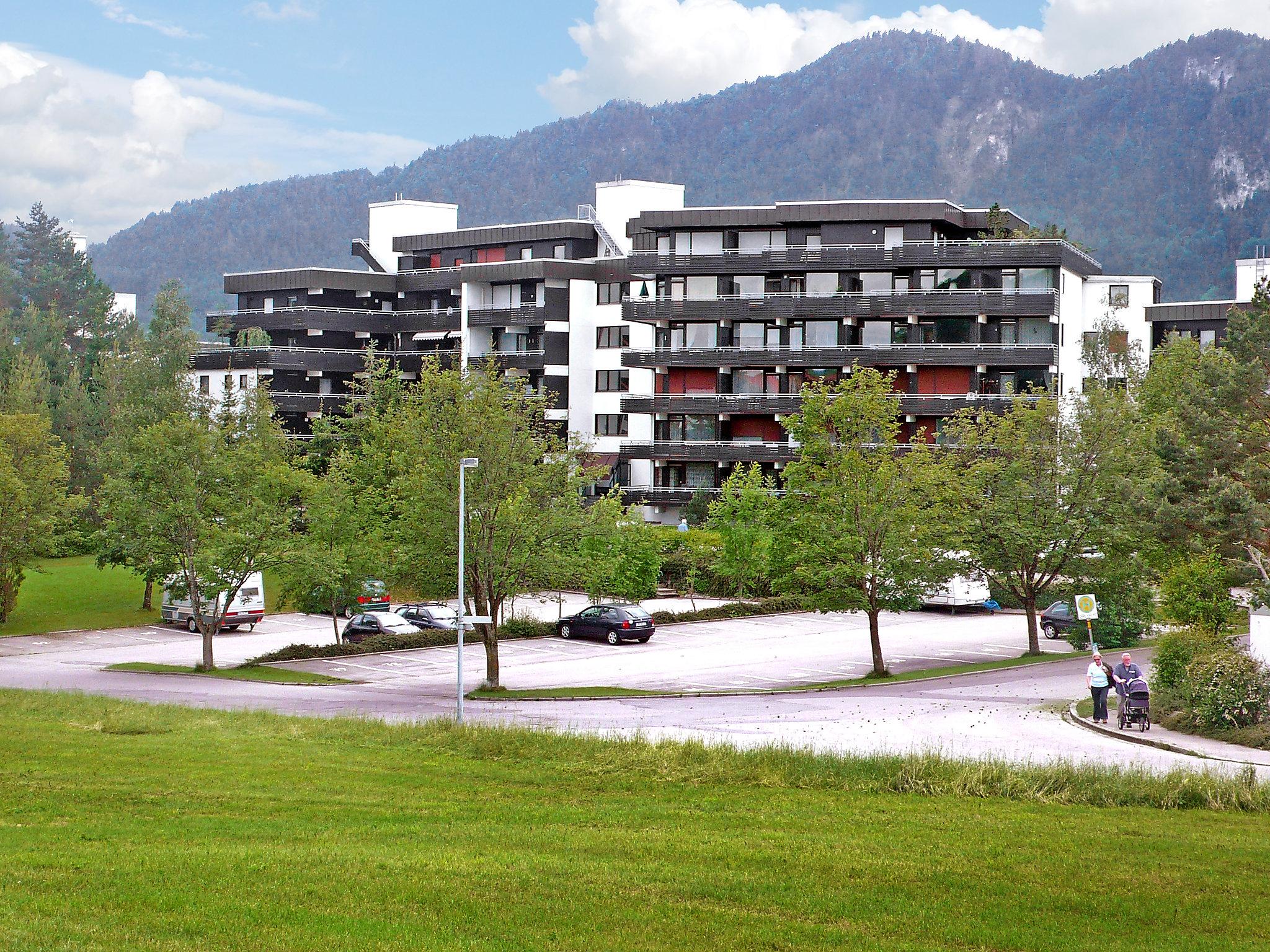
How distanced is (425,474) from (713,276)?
40.1 metres

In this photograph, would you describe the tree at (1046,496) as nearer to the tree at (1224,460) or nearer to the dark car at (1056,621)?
the tree at (1224,460)

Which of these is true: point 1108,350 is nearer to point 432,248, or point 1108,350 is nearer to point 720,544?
point 720,544

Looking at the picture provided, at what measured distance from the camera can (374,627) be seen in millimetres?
53094

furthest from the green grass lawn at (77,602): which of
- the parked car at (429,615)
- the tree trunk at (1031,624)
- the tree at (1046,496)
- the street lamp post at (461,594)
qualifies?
the tree trunk at (1031,624)

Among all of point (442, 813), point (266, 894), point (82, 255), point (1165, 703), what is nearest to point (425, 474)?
point (1165, 703)

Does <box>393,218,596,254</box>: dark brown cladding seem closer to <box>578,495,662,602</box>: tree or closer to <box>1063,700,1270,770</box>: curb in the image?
<box>578,495,662,602</box>: tree

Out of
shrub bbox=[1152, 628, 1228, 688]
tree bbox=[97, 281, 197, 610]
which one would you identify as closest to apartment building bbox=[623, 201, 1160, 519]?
tree bbox=[97, 281, 197, 610]

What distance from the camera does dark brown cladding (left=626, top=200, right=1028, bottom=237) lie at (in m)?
73.2

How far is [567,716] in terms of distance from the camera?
33.2 meters

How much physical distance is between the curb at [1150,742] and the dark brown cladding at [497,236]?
194 ft

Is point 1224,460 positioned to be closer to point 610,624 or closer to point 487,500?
point 610,624

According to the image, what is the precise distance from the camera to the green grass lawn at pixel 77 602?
187ft

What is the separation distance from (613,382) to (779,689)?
45.7 metres

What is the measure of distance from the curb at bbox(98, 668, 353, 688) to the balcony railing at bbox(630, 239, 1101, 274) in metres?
40.6
